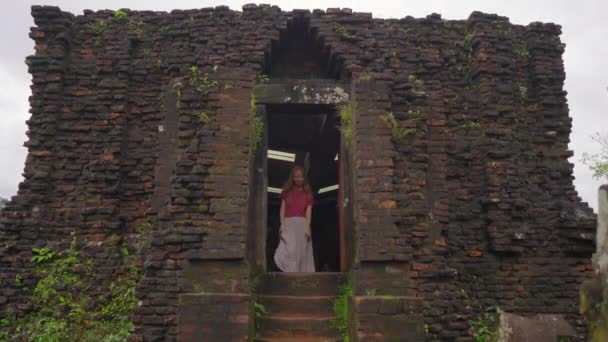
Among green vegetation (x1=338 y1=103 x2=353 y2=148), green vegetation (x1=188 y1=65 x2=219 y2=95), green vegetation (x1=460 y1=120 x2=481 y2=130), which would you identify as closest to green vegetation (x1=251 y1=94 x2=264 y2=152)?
green vegetation (x1=188 y1=65 x2=219 y2=95)

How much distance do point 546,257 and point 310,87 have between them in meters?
4.13

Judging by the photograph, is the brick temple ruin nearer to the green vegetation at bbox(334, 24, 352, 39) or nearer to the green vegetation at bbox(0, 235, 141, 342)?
the green vegetation at bbox(334, 24, 352, 39)

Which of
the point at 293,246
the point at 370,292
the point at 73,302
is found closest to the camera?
the point at 370,292

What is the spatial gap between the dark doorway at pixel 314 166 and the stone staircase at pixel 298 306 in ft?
10.1

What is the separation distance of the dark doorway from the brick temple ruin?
1691mm

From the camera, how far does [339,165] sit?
7.27 metres

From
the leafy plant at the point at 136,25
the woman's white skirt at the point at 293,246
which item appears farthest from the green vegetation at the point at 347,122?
the leafy plant at the point at 136,25

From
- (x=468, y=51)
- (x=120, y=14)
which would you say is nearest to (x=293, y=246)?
(x=468, y=51)

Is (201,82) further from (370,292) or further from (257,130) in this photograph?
(370,292)

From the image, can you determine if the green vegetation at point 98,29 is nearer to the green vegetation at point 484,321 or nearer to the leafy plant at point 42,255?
the leafy plant at point 42,255

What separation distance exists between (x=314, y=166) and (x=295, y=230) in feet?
12.4

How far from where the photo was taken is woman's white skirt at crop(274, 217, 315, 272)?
8.44m

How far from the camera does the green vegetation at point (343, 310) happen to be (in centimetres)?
604

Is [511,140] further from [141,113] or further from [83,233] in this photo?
[83,233]
